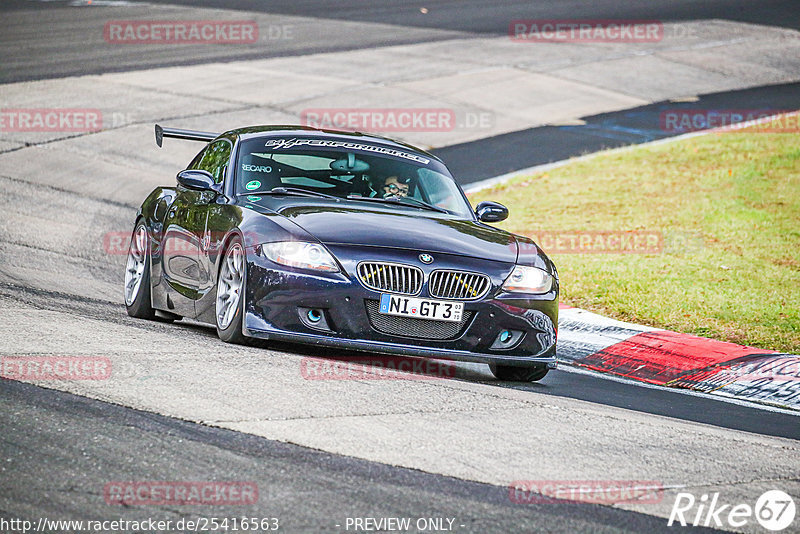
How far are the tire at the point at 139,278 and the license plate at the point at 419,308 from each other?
2686 millimetres

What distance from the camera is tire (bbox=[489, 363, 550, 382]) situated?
8.28 m

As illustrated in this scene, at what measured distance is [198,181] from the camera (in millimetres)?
8664

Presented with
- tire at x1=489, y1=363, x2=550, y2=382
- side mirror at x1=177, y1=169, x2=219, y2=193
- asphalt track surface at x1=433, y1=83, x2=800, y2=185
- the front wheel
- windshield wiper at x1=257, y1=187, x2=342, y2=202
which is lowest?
asphalt track surface at x1=433, y1=83, x2=800, y2=185

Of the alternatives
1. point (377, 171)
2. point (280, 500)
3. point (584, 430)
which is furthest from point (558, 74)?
point (280, 500)

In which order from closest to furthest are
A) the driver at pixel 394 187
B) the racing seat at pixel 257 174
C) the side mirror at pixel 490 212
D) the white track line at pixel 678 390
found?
the white track line at pixel 678 390, the racing seat at pixel 257 174, the driver at pixel 394 187, the side mirror at pixel 490 212

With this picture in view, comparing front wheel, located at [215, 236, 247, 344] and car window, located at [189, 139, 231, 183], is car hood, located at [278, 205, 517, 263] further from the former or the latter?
car window, located at [189, 139, 231, 183]

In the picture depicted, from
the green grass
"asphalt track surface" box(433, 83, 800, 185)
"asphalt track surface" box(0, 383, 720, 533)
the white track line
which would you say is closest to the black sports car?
the white track line

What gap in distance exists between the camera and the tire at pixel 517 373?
828 cm

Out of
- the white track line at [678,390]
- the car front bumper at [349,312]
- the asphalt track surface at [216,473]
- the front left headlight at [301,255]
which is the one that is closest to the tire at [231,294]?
the car front bumper at [349,312]

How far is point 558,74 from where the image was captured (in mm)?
26281

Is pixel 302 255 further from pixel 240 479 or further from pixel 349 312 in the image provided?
pixel 240 479

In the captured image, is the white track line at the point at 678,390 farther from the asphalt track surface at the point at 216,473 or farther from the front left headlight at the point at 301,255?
the front left headlight at the point at 301,255

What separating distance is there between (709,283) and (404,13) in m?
24.0

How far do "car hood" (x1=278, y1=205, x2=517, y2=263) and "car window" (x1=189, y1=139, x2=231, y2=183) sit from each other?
1.21 metres
